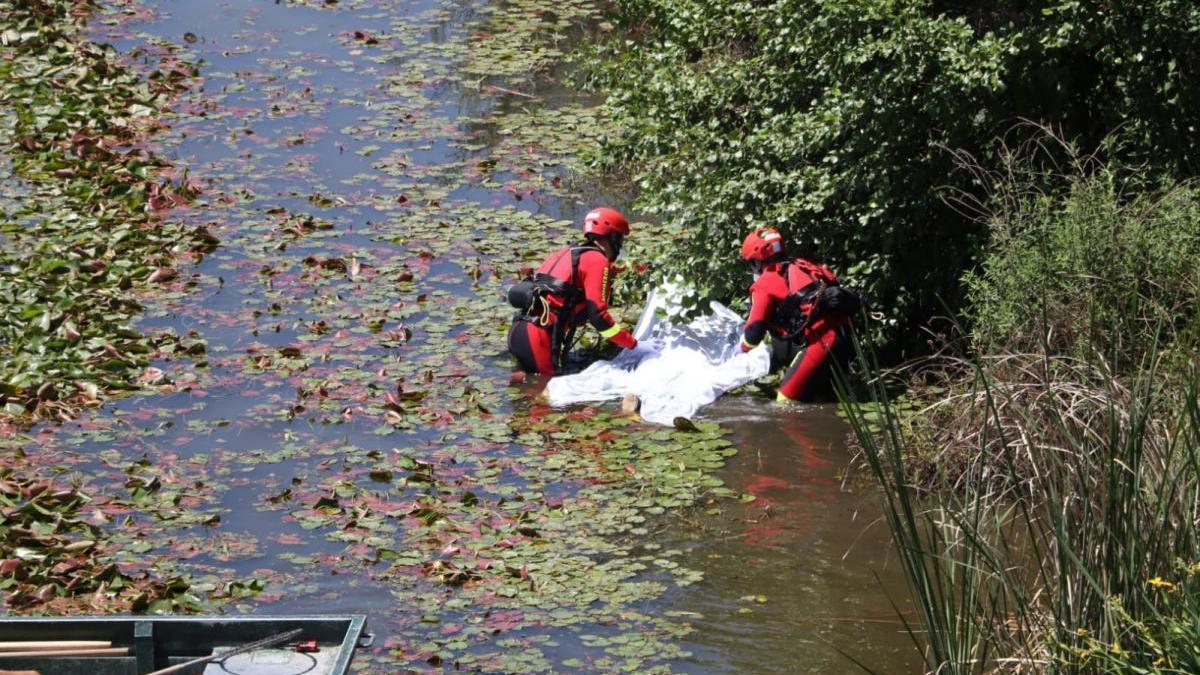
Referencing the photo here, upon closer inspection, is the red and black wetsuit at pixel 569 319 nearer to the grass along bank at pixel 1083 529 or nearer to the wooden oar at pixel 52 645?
the grass along bank at pixel 1083 529

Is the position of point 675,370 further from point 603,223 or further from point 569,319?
point 603,223

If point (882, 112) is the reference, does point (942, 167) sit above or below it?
below

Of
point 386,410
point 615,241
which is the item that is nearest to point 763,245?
point 615,241

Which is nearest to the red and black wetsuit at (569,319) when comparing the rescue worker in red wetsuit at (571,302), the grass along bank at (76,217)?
the rescue worker in red wetsuit at (571,302)

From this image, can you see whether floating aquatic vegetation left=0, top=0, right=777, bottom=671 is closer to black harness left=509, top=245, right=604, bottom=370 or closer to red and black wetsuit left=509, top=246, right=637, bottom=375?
red and black wetsuit left=509, top=246, right=637, bottom=375

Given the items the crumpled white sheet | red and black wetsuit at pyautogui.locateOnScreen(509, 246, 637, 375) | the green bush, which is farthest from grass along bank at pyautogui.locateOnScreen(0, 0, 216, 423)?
the green bush

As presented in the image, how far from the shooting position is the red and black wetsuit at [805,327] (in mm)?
11969

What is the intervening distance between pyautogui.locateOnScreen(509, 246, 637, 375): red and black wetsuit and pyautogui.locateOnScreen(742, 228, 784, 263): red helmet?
113cm

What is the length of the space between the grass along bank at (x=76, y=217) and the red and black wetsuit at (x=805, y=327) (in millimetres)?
4225

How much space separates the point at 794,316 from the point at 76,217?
6554 mm

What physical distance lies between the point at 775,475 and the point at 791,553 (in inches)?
47.4

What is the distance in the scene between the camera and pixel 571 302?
492 inches

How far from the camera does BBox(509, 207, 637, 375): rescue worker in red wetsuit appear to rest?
1240 centimetres

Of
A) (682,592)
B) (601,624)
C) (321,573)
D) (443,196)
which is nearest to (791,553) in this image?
(682,592)
